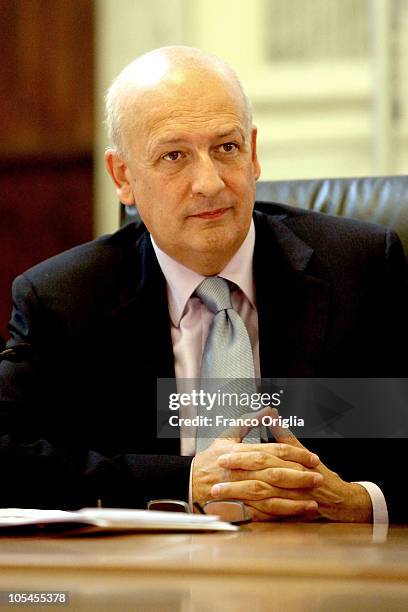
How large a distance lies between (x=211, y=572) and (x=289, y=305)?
1.01 metres

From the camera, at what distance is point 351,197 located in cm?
211

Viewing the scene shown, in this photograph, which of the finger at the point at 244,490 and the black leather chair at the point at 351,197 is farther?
the black leather chair at the point at 351,197

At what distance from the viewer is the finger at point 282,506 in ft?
4.72

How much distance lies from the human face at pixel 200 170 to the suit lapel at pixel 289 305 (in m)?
0.11

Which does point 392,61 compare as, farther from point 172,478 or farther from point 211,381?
point 172,478

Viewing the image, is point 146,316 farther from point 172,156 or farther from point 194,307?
point 172,156

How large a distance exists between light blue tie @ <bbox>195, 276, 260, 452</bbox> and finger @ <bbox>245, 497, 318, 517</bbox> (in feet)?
0.81

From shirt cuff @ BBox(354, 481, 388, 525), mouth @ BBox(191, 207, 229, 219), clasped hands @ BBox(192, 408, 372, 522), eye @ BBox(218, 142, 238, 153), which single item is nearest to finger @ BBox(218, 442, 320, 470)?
clasped hands @ BBox(192, 408, 372, 522)

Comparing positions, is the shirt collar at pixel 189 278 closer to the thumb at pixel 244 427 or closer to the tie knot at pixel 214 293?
the tie knot at pixel 214 293

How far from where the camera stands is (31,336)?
1885 mm

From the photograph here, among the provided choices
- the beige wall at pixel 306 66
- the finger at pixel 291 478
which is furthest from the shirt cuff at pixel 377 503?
the beige wall at pixel 306 66

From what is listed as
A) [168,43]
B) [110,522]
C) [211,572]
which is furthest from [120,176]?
[168,43]

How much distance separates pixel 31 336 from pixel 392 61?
6.12 ft

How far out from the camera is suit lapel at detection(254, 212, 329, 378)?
1.81m
